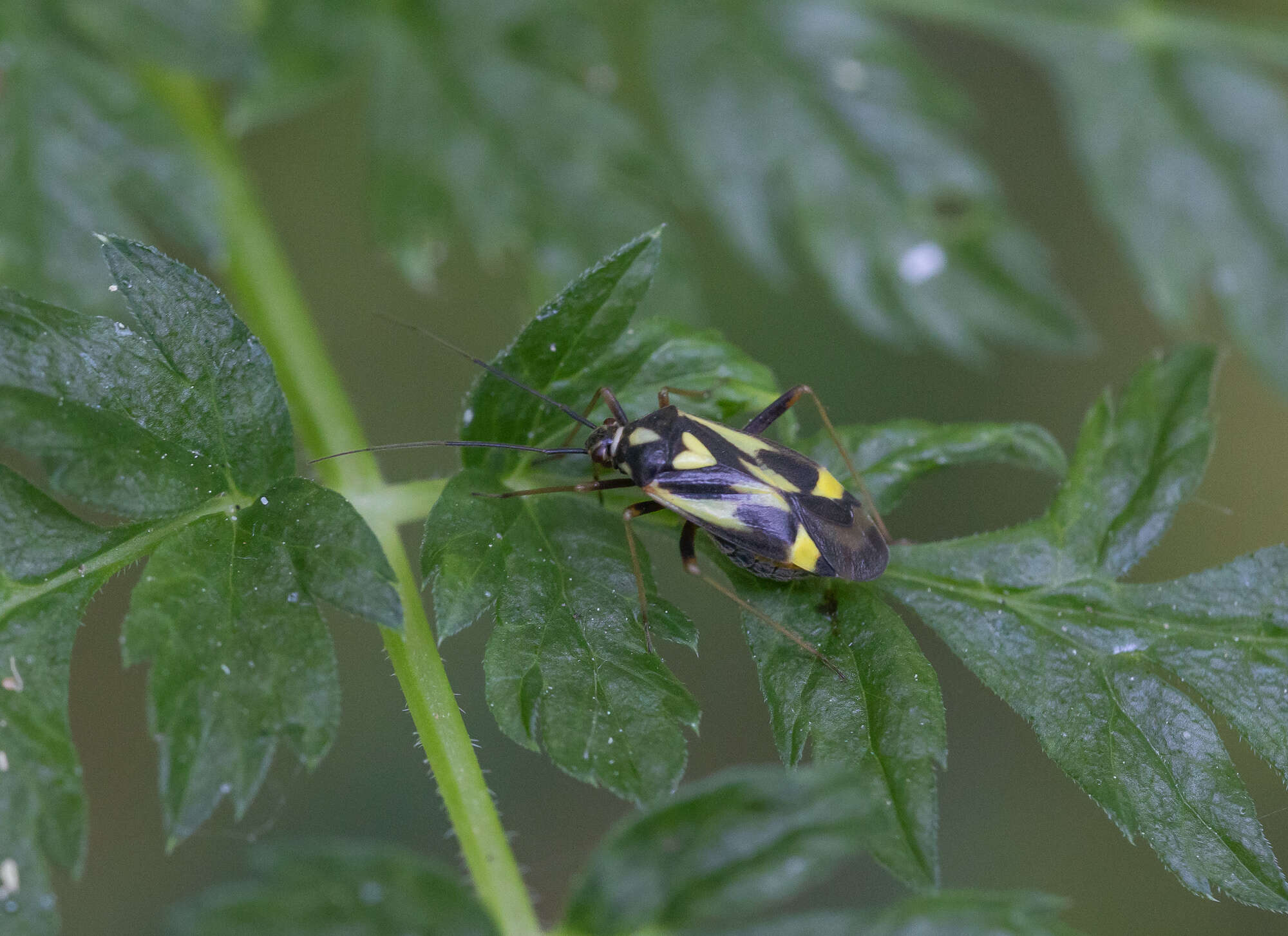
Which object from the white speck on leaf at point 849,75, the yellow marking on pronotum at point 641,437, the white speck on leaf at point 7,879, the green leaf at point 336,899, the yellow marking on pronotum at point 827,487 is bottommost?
the green leaf at point 336,899

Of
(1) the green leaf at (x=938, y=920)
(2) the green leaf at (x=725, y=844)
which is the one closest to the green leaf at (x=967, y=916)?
(1) the green leaf at (x=938, y=920)

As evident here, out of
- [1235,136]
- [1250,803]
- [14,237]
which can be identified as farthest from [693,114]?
[1250,803]

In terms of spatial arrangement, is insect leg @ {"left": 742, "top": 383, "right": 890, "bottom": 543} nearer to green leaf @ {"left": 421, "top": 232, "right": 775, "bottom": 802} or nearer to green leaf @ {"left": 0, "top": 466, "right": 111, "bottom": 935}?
green leaf @ {"left": 421, "top": 232, "right": 775, "bottom": 802}

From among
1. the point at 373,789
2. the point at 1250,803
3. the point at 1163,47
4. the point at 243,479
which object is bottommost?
the point at 1250,803

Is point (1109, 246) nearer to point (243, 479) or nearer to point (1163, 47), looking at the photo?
point (1163, 47)

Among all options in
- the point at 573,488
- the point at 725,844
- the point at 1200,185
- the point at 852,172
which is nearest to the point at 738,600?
the point at 573,488

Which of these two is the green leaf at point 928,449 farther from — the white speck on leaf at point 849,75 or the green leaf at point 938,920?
the white speck on leaf at point 849,75
